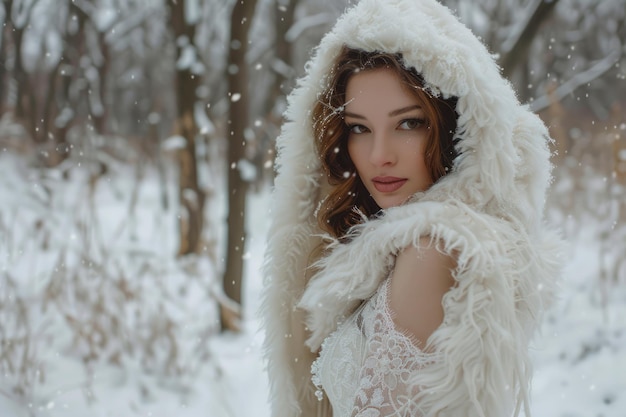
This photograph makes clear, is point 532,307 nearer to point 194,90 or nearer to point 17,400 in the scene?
point 17,400

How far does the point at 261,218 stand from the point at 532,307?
444 cm

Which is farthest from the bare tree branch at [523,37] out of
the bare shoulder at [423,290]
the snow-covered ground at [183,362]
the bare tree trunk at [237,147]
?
the bare shoulder at [423,290]

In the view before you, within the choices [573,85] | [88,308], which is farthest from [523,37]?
[88,308]

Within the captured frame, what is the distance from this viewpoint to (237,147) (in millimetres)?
2943

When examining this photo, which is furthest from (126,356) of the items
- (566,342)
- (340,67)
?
(566,342)

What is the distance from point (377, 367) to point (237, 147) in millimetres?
2165

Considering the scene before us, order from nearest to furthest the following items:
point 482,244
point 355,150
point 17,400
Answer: point 482,244 < point 355,150 < point 17,400

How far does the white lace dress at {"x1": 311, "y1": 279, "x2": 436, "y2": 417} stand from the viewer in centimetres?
91

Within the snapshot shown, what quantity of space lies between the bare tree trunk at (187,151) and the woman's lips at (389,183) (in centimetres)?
208

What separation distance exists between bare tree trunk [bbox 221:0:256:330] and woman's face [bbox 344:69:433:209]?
1795 millimetres

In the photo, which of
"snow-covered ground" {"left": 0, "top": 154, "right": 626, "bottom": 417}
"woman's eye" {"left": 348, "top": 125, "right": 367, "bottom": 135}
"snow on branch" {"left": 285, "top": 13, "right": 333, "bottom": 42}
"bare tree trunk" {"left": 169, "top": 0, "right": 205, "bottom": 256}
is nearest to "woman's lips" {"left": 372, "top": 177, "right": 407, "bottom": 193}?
"woman's eye" {"left": 348, "top": 125, "right": 367, "bottom": 135}

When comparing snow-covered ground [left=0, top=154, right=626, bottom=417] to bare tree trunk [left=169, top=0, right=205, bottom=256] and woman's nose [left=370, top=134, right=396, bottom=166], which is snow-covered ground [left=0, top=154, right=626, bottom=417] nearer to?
bare tree trunk [left=169, top=0, right=205, bottom=256]

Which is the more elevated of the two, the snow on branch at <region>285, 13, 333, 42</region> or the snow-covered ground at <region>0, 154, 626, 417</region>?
the snow on branch at <region>285, 13, 333, 42</region>

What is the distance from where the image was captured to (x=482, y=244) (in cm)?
90
